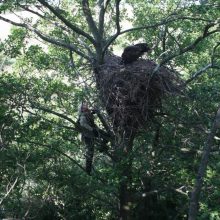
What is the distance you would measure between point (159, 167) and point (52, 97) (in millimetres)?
3010

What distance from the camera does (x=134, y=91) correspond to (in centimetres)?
810

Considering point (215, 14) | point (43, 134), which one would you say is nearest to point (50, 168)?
point (43, 134)

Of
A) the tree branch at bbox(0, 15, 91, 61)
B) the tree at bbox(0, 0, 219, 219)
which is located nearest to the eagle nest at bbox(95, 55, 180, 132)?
the tree at bbox(0, 0, 219, 219)

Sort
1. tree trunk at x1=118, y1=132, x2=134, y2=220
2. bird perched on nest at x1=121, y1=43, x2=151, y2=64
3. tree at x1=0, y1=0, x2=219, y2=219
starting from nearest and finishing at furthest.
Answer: tree trunk at x1=118, y1=132, x2=134, y2=220
tree at x1=0, y1=0, x2=219, y2=219
bird perched on nest at x1=121, y1=43, x2=151, y2=64

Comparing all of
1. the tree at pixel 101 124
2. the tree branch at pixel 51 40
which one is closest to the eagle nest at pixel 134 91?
the tree at pixel 101 124

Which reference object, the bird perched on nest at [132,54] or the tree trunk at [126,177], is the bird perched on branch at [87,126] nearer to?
the tree trunk at [126,177]

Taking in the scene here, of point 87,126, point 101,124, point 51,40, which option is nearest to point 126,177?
point 87,126

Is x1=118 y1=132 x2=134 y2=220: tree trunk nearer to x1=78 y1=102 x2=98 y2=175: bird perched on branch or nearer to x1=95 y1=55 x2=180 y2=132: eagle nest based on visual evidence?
x1=95 y1=55 x2=180 y2=132: eagle nest

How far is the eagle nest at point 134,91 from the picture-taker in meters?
8.25

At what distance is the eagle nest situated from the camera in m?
8.25

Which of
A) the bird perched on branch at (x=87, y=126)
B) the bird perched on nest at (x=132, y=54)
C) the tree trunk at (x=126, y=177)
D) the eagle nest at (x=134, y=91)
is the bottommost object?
the tree trunk at (x=126, y=177)

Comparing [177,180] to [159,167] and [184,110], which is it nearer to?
[159,167]

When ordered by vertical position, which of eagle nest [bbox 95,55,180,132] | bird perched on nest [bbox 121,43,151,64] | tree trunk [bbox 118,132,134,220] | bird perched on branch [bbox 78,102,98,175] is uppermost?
bird perched on nest [bbox 121,43,151,64]

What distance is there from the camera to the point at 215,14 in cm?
1016
